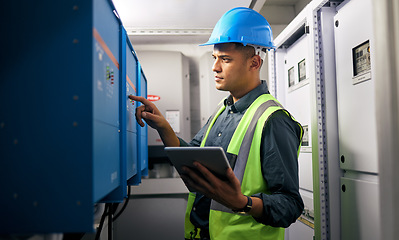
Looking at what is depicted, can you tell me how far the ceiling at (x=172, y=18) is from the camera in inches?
82.2

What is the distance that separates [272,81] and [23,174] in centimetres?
221

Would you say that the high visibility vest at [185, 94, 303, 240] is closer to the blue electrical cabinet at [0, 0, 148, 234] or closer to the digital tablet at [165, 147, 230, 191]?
the digital tablet at [165, 147, 230, 191]

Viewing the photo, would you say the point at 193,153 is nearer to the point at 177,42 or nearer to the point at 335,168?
the point at 335,168

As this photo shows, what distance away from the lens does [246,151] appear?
4.46 feet

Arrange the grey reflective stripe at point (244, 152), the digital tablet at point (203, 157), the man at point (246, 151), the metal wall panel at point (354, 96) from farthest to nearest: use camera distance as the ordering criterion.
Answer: the metal wall panel at point (354, 96) → the grey reflective stripe at point (244, 152) → the man at point (246, 151) → the digital tablet at point (203, 157)

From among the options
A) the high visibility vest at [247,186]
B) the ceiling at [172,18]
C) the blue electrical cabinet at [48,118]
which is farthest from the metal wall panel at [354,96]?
the blue electrical cabinet at [48,118]

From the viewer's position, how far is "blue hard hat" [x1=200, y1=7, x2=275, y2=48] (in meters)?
1.54

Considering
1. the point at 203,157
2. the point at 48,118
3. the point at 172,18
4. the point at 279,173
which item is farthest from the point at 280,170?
the point at 172,18

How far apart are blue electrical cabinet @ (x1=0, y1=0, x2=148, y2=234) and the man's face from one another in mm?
893

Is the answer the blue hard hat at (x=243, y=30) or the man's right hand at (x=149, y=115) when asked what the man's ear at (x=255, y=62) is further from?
the man's right hand at (x=149, y=115)

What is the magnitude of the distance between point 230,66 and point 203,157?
2.02 feet

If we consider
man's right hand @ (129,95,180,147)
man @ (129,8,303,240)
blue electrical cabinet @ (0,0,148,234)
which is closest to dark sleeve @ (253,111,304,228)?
man @ (129,8,303,240)

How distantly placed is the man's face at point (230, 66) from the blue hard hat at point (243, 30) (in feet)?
0.14

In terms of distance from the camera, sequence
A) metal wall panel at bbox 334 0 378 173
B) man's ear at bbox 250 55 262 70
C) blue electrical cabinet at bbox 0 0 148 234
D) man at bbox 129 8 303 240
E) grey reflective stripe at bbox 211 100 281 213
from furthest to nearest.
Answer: man's ear at bbox 250 55 262 70 → metal wall panel at bbox 334 0 378 173 → grey reflective stripe at bbox 211 100 281 213 → man at bbox 129 8 303 240 → blue electrical cabinet at bbox 0 0 148 234
